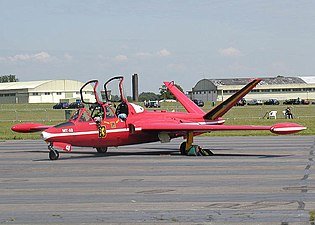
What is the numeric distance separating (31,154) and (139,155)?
4144 mm

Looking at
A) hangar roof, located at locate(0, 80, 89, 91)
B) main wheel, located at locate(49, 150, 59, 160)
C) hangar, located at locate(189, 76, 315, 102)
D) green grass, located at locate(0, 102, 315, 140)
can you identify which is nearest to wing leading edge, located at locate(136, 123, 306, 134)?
main wheel, located at locate(49, 150, 59, 160)

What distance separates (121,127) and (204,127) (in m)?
2.85

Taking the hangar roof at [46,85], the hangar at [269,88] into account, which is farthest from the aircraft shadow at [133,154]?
the hangar roof at [46,85]

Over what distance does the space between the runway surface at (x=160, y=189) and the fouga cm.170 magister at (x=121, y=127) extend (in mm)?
600

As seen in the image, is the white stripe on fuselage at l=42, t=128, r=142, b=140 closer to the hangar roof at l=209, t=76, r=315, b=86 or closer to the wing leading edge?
the wing leading edge

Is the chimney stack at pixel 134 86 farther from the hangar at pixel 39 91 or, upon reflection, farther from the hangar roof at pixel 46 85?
the hangar roof at pixel 46 85

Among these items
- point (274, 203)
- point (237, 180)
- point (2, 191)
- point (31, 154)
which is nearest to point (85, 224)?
point (274, 203)

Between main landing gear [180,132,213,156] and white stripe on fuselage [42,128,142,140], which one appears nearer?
white stripe on fuselage [42,128,142,140]

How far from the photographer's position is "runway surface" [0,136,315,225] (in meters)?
10.5

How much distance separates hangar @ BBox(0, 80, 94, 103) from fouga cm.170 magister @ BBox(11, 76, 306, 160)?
112 metres

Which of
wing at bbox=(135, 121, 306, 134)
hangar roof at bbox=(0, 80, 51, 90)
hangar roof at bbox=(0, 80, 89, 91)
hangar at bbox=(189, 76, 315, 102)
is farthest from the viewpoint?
hangar at bbox=(189, 76, 315, 102)

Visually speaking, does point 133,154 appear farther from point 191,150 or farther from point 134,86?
point 134,86

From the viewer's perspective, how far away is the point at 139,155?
73.9ft

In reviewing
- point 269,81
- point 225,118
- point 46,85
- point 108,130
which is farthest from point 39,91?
point 108,130
